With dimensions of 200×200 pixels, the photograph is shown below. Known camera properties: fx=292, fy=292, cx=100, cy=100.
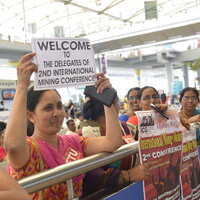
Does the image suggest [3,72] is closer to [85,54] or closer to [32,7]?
[32,7]

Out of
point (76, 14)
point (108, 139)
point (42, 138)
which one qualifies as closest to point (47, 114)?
point (42, 138)

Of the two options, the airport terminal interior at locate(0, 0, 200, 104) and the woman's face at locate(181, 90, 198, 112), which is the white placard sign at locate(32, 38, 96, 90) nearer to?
the woman's face at locate(181, 90, 198, 112)

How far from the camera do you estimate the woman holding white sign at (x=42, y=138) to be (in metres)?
1.19

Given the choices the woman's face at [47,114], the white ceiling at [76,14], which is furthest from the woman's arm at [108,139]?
the white ceiling at [76,14]

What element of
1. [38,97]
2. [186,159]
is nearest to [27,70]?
[38,97]

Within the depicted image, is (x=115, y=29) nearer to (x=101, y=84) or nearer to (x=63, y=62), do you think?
(x=101, y=84)

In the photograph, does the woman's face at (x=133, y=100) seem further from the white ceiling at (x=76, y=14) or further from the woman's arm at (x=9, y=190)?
the white ceiling at (x=76, y=14)

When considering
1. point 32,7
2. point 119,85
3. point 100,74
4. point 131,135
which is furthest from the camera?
point 119,85

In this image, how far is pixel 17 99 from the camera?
4.01ft

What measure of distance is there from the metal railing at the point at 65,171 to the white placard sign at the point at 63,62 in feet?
1.22

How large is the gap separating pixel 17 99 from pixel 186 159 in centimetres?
133

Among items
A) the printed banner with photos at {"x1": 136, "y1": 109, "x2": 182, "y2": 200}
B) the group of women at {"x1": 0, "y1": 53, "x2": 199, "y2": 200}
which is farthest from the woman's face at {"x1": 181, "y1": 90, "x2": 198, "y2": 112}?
the group of women at {"x1": 0, "y1": 53, "x2": 199, "y2": 200}

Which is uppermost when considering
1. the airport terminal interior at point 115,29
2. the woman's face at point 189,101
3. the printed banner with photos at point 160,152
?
the airport terminal interior at point 115,29

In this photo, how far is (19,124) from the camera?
1.19 metres
